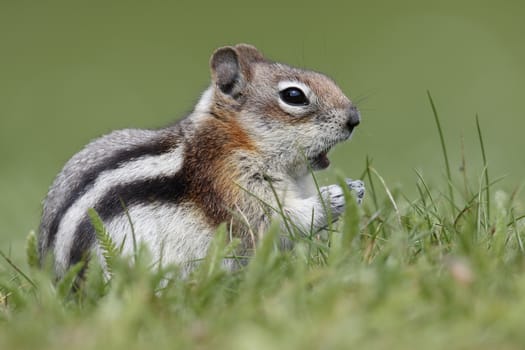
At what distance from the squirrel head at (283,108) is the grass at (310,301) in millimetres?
875

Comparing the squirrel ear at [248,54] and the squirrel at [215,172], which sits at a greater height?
the squirrel ear at [248,54]

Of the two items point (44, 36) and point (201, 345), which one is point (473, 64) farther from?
point (201, 345)

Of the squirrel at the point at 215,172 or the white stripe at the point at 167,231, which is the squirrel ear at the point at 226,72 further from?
the white stripe at the point at 167,231

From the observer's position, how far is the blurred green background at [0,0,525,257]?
428 inches

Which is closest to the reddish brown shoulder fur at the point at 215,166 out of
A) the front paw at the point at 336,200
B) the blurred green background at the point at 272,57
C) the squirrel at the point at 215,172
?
the squirrel at the point at 215,172

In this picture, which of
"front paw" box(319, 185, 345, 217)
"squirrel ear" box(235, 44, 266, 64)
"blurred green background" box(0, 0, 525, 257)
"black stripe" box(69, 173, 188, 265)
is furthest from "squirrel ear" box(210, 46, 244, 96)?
"blurred green background" box(0, 0, 525, 257)

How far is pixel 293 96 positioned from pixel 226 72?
44 centimetres

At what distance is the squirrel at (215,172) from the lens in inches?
165

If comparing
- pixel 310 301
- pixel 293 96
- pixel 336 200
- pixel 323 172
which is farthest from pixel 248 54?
pixel 310 301

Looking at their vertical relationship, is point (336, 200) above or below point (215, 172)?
below

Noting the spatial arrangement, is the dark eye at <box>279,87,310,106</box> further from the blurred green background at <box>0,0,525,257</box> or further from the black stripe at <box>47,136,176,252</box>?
the blurred green background at <box>0,0,525,257</box>

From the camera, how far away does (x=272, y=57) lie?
1414 centimetres

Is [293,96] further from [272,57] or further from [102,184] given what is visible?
[272,57]

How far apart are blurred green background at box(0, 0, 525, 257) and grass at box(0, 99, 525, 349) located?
4225mm
